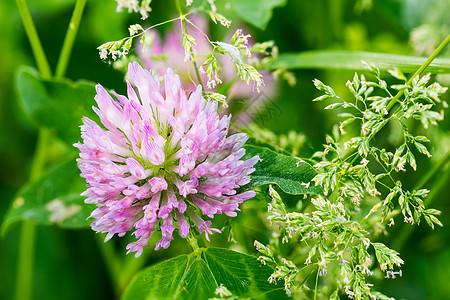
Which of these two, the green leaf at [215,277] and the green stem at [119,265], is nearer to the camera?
the green leaf at [215,277]

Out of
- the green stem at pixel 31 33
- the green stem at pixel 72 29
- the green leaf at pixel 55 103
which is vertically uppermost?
the green stem at pixel 31 33

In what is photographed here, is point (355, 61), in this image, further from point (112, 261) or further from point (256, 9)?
point (112, 261)

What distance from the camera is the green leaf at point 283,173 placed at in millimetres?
Result: 616

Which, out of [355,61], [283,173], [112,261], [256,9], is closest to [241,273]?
[283,173]

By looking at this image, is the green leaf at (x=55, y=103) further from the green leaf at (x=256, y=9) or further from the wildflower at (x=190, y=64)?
the green leaf at (x=256, y=9)

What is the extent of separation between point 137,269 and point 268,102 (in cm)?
57

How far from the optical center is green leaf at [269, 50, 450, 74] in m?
0.67

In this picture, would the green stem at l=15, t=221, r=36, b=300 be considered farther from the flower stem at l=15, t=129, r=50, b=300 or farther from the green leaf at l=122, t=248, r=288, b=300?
the green leaf at l=122, t=248, r=288, b=300

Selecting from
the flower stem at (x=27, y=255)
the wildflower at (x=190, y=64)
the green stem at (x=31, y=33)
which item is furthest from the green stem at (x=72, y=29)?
the flower stem at (x=27, y=255)

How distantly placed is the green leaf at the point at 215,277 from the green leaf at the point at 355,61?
1.11ft

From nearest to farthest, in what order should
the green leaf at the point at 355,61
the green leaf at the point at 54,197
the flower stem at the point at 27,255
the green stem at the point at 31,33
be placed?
the green leaf at the point at 355,61
the green stem at the point at 31,33
the green leaf at the point at 54,197
the flower stem at the point at 27,255

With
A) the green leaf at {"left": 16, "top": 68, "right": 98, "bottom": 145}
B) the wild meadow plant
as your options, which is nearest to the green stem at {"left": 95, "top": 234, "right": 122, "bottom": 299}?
the green leaf at {"left": 16, "top": 68, "right": 98, "bottom": 145}

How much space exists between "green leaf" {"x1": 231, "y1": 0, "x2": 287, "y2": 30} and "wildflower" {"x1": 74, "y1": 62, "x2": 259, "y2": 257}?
1.04 ft

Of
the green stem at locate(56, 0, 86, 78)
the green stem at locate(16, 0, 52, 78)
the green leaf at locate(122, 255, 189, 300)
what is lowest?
the green leaf at locate(122, 255, 189, 300)
